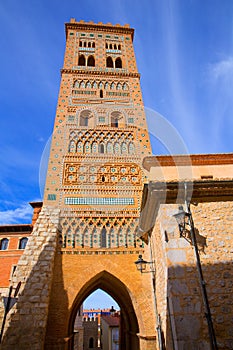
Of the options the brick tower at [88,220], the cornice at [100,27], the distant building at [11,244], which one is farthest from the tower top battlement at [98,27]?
the distant building at [11,244]

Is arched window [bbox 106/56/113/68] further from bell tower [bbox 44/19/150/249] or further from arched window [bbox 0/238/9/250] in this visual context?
arched window [bbox 0/238/9/250]

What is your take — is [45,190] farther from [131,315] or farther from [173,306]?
[173,306]

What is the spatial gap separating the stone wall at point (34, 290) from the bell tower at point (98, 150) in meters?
0.67

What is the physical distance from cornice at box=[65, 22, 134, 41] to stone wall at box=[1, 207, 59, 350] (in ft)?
45.5

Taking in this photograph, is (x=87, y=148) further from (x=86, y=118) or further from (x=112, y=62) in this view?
(x=112, y=62)

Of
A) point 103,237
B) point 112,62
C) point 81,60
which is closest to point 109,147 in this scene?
point 103,237

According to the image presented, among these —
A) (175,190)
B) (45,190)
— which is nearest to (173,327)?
(175,190)

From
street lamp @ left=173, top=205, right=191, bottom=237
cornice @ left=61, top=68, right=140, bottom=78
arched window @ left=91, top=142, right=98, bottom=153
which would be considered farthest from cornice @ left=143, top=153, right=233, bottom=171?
cornice @ left=61, top=68, right=140, bottom=78

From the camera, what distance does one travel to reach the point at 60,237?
8.31 metres

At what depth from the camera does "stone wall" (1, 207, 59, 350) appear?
6.27 meters

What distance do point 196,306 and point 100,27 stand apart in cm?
1750

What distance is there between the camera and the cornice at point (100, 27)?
16.7m

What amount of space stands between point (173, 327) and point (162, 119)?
655 centimetres

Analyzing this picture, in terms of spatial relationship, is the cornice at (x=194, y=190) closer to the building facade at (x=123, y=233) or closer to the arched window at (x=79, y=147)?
the building facade at (x=123, y=233)
